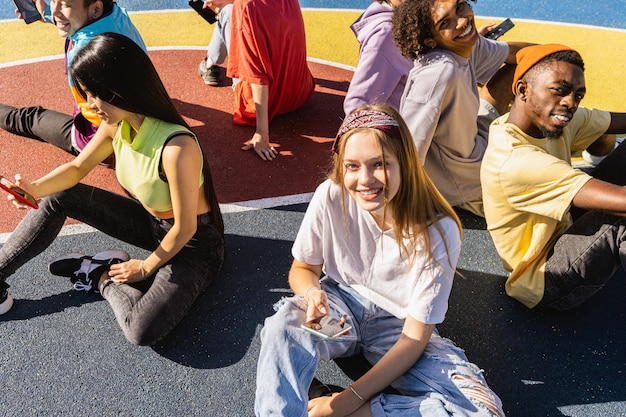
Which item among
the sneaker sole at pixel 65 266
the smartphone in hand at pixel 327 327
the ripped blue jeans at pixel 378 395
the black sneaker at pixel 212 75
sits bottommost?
the sneaker sole at pixel 65 266

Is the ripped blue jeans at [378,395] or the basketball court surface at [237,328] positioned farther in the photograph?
the basketball court surface at [237,328]

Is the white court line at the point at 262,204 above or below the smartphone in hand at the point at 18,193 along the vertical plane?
below

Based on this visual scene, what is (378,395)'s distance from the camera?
2488mm

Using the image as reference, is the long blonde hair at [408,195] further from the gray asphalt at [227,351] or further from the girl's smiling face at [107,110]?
the girl's smiling face at [107,110]

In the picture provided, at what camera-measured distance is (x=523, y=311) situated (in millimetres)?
3291

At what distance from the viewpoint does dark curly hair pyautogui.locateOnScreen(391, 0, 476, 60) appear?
3398 millimetres

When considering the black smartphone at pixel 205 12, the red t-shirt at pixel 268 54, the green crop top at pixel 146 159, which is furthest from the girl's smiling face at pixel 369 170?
the black smartphone at pixel 205 12

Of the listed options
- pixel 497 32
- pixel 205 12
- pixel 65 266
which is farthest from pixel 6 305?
pixel 497 32

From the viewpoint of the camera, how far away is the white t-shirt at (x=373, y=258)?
2438mm

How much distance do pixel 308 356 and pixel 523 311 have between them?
5.02 feet

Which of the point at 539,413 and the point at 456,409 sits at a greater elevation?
the point at 456,409

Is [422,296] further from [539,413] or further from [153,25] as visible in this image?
[153,25]

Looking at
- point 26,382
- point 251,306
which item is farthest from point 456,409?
point 26,382

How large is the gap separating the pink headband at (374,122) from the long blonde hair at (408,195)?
12 mm
